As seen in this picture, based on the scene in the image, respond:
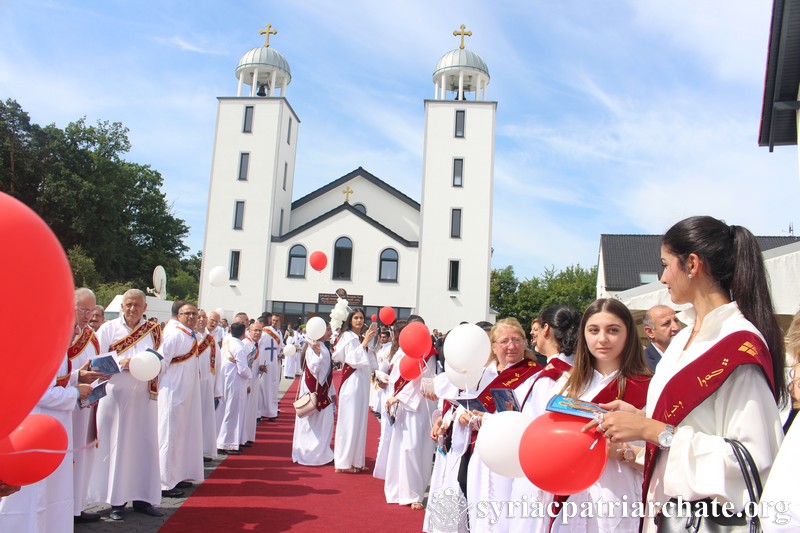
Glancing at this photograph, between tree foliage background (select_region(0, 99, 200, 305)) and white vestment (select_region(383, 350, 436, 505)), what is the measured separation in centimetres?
3041

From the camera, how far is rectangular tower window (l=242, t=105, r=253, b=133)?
36.3 metres

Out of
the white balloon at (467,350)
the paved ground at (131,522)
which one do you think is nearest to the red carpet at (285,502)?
the paved ground at (131,522)

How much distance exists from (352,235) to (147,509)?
29905 millimetres

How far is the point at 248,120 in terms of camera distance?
120ft

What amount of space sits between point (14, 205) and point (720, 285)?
95.5 inches

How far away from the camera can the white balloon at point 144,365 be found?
565 cm

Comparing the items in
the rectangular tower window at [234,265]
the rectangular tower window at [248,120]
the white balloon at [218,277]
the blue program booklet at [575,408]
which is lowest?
the blue program booklet at [575,408]

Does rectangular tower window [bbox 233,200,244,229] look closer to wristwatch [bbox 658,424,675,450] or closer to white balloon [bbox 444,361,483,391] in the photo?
white balloon [bbox 444,361,483,391]

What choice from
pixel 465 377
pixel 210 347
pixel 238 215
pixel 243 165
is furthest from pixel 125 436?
pixel 243 165

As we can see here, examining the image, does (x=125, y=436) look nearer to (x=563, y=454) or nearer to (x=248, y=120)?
(x=563, y=454)

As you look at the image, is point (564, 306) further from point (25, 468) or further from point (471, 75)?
point (471, 75)

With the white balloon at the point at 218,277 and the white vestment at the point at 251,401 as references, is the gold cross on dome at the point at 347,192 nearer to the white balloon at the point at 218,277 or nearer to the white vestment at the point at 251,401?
the white balloon at the point at 218,277

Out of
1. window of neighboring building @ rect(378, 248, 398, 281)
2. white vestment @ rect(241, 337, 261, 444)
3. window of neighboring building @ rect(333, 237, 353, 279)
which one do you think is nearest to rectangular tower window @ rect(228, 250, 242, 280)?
window of neighboring building @ rect(333, 237, 353, 279)

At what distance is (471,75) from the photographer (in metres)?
37.6
